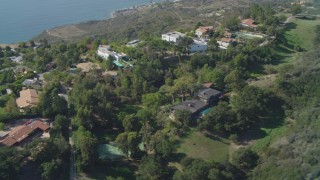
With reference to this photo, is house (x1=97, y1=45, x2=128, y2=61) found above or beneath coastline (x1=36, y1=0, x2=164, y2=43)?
above

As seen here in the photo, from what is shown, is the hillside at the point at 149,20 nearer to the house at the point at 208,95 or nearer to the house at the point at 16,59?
the house at the point at 16,59

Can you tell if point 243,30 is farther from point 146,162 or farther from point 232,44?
point 146,162

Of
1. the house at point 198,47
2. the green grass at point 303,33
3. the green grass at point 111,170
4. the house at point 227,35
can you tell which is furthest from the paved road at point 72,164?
the green grass at point 303,33

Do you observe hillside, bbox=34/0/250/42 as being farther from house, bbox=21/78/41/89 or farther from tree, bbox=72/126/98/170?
tree, bbox=72/126/98/170

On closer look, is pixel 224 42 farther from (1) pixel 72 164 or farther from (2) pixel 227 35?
(1) pixel 72 164

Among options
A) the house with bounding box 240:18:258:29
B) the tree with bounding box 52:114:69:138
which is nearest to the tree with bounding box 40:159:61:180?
the tree with bounding box 52:114:69:138

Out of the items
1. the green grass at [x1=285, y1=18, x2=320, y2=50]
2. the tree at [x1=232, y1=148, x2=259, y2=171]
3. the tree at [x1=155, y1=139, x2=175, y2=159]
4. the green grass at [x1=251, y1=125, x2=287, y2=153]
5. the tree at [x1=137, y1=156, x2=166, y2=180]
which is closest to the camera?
the tree at [x1=137, y1=156, x2=166, y2=180]
